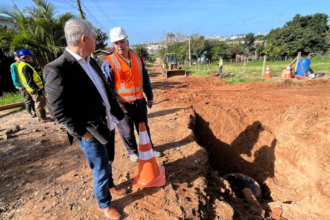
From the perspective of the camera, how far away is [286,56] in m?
31.0

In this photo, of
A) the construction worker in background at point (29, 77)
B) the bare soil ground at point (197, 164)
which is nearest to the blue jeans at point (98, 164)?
the bare soil ground at point (197, 164)

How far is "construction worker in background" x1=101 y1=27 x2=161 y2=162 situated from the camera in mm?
2607

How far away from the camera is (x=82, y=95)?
165 centimetres

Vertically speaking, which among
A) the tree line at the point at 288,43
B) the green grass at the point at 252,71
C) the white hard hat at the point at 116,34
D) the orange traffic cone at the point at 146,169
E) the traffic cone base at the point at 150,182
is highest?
the tree line at the point at 288,43

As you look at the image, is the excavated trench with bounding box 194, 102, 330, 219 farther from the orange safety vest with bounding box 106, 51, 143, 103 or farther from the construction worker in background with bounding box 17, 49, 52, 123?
the construction worker in background with bounding box 17, 49, 52, 123

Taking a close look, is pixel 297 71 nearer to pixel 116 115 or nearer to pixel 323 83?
pixel 323 83

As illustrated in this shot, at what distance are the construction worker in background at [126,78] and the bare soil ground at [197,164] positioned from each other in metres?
0.89

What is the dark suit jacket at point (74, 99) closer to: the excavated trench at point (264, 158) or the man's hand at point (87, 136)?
the man's hand at point (87, 136)

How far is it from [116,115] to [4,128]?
5.33 m

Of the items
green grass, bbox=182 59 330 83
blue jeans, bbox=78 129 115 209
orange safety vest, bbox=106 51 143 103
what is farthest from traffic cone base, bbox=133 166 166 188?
green grass, bbox=182 59 330 83

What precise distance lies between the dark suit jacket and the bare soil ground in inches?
47.5

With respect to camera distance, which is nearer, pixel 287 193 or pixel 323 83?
pixel 287 193

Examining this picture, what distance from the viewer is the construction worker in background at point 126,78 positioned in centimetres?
261

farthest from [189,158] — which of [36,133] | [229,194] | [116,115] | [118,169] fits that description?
[36,133]
